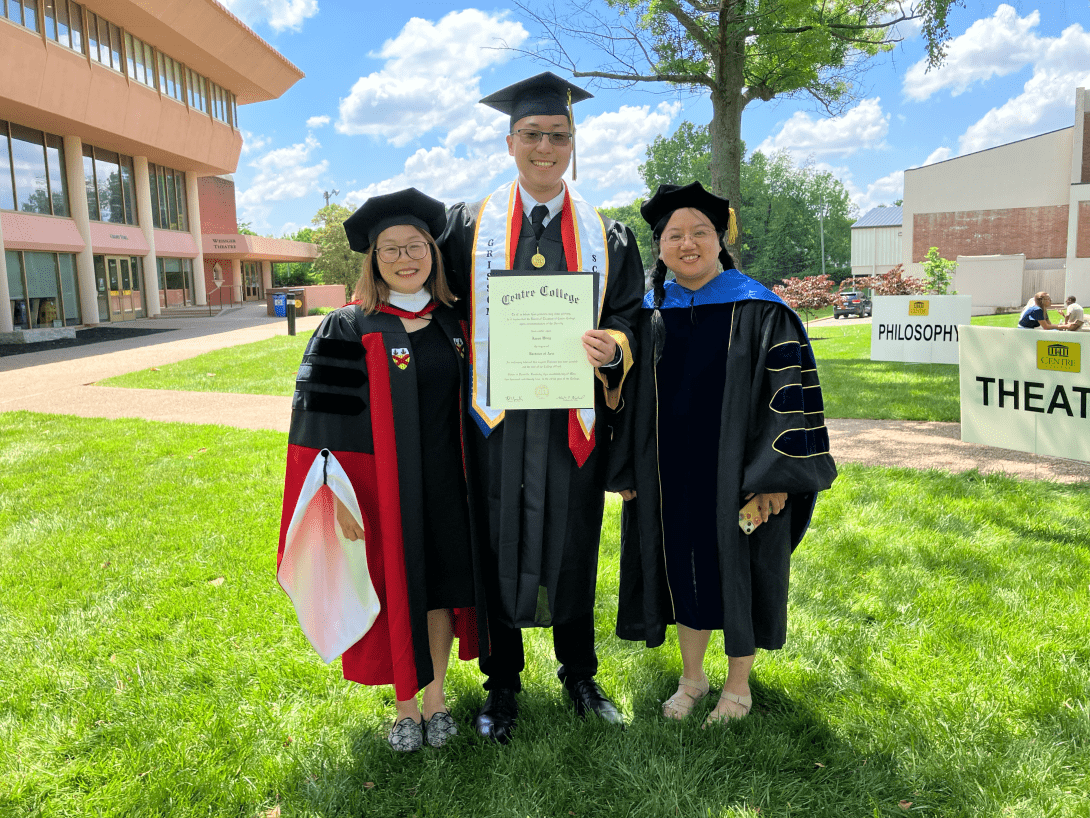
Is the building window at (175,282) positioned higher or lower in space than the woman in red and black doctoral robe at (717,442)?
higher

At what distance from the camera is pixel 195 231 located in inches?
1175

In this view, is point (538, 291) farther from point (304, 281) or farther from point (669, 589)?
point (304, 281)

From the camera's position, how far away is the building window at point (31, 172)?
19530 mm

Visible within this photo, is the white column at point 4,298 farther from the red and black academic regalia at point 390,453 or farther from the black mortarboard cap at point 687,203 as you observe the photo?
the black mortarboard cap at point 687,203

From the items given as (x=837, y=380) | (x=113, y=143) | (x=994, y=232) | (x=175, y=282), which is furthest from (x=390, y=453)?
(x=994, y=232)

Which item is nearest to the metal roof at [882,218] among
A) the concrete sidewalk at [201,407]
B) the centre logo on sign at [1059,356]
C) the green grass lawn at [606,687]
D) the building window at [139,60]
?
the building window at [139,60]

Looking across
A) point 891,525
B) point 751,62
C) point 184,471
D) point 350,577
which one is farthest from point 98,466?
point 751,62

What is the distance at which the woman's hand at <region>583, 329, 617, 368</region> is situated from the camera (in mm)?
2324

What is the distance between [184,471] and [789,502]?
5406mm

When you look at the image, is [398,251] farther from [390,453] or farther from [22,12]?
[22,12]

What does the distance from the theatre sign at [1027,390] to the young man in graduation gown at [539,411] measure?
3.39m

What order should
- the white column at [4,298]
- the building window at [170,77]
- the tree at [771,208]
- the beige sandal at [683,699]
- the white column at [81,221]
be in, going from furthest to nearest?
the tree at [771,208] < the building window at [170,77] < the white column at [81,221] < the white column at [4,298] < the beige sandal at [683,699]

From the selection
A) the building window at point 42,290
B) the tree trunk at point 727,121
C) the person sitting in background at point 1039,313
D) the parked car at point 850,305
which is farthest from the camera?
the parked car at point 850,305

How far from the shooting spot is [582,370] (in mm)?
2377
